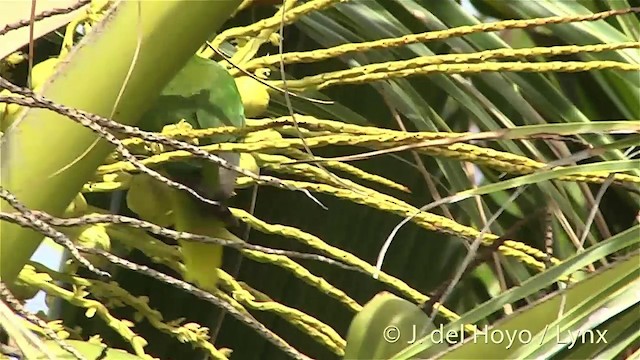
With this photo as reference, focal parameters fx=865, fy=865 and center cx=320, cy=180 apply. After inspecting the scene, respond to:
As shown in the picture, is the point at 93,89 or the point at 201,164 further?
the point at 201,164

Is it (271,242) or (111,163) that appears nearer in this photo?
(111,163)

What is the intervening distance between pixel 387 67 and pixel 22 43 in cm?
23

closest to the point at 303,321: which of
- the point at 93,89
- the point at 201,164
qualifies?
the point at 201,164

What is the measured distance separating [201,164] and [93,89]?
6.3 inches

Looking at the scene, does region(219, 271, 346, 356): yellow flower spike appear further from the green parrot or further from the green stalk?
the green stalk

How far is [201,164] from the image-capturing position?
61 centimetres

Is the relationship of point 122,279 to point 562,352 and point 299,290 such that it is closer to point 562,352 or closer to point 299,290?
point 299,290

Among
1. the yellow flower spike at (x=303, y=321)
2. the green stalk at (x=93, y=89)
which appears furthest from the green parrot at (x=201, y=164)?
the green stalk at (x=93, y=89)

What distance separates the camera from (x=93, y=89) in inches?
18.1

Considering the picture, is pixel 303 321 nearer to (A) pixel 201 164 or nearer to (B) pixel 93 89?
(A) pixel 201 164

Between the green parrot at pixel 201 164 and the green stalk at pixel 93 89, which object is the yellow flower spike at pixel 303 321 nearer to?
the green parrot at pixel 201 164

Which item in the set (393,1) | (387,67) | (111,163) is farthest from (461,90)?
(111,163)

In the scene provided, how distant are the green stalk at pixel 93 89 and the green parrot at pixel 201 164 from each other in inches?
5.1

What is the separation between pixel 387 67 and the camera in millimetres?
578
